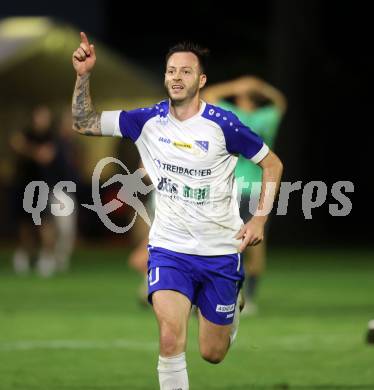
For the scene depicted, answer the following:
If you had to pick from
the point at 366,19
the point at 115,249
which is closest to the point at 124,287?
the point at 115,249

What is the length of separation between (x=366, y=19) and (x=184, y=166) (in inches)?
1033

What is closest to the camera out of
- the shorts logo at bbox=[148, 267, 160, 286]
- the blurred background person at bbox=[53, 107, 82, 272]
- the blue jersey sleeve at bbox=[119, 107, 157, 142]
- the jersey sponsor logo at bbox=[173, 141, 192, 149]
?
the shorts logo at bbox=[148, 267, 160, 286]

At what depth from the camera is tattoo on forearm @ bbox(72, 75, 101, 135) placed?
867 cm

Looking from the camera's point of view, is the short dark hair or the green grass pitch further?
the green grass pitch

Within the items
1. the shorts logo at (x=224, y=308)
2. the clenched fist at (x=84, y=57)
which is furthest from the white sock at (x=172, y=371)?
the clenched fist at (x=84, y=57)

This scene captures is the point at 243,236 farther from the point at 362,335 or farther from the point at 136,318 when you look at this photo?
the point at 136,318

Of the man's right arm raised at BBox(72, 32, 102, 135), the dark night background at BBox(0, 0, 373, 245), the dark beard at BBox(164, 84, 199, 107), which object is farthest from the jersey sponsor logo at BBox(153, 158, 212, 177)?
the dark night background at BBox(0, 0, 373, 245)

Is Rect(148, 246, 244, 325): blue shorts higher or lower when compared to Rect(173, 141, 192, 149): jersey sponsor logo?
lower

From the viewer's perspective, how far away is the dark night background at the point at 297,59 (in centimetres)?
3075

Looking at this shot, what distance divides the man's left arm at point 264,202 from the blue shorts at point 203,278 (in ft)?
0.77

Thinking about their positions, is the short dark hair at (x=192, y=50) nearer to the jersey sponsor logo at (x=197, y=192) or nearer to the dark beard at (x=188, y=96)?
the dark beard at (x=188, y=96)

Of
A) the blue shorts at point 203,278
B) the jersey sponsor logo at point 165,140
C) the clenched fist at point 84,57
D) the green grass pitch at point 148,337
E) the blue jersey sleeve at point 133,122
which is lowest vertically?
the green grass pitch at point 148,337

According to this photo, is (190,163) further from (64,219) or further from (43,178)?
(64,219)

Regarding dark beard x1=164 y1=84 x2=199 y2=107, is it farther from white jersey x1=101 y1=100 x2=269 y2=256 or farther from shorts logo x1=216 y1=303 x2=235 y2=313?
shorts logo x1=216 y1=303 x2=235 y2=313
